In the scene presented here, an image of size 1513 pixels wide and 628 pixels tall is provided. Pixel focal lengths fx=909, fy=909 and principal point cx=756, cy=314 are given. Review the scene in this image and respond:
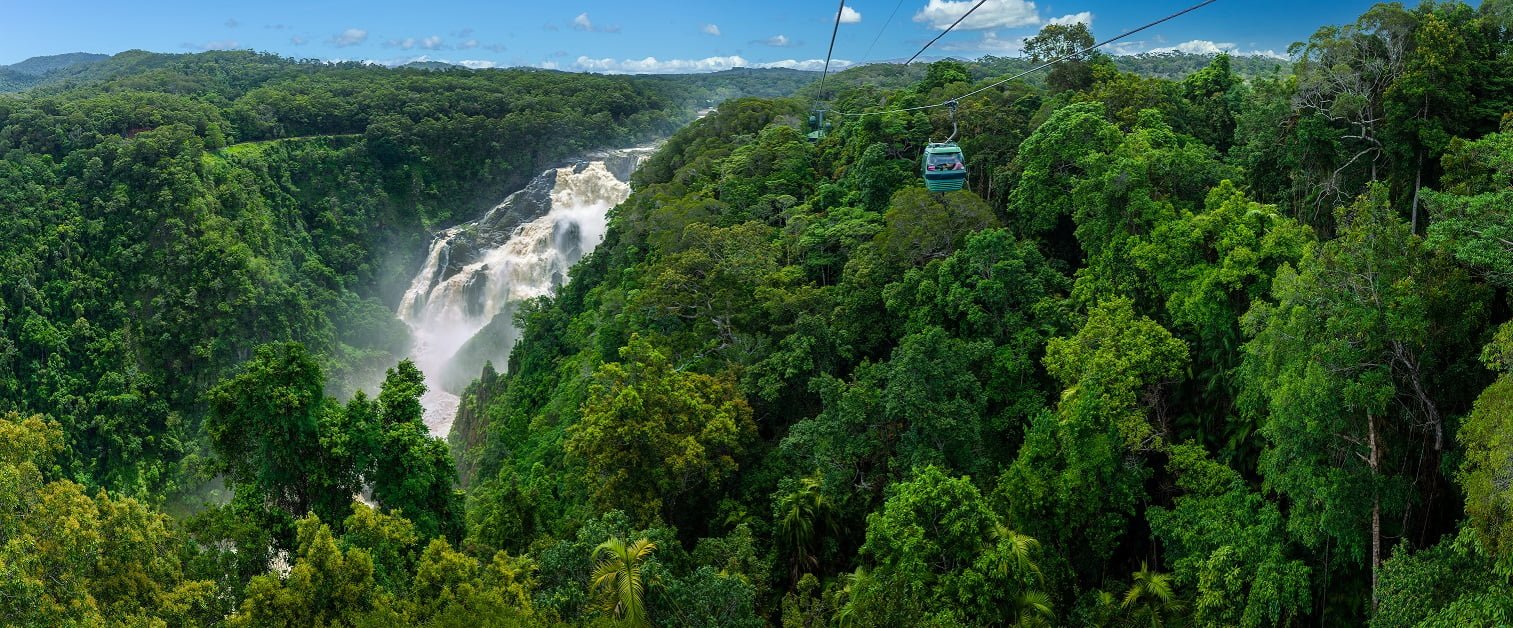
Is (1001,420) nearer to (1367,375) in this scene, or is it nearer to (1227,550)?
(1227,550)

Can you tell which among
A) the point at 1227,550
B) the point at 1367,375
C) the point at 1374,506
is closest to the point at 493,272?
the point at 1227,550

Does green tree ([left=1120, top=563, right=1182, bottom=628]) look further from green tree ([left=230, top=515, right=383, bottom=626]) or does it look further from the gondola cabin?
green tree ([left=230, top=515, right=383, bottom=626])

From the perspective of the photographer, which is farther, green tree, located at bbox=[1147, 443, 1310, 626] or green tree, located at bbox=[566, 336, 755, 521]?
green tree, located at bbox=[566, 336, 755, 521]

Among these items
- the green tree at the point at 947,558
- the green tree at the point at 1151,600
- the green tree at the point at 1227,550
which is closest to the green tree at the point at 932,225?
the green tree at the point at 1227,550

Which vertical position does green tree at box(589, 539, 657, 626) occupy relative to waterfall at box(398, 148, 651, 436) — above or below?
above

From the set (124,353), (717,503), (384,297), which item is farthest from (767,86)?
(717,503)

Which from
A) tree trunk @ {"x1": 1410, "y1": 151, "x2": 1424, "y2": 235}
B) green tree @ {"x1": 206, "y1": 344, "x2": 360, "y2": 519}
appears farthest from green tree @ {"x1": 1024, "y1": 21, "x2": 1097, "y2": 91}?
green tree @ {"x1": 206, "y1": 344, "x2": 360, "y2": 519}
